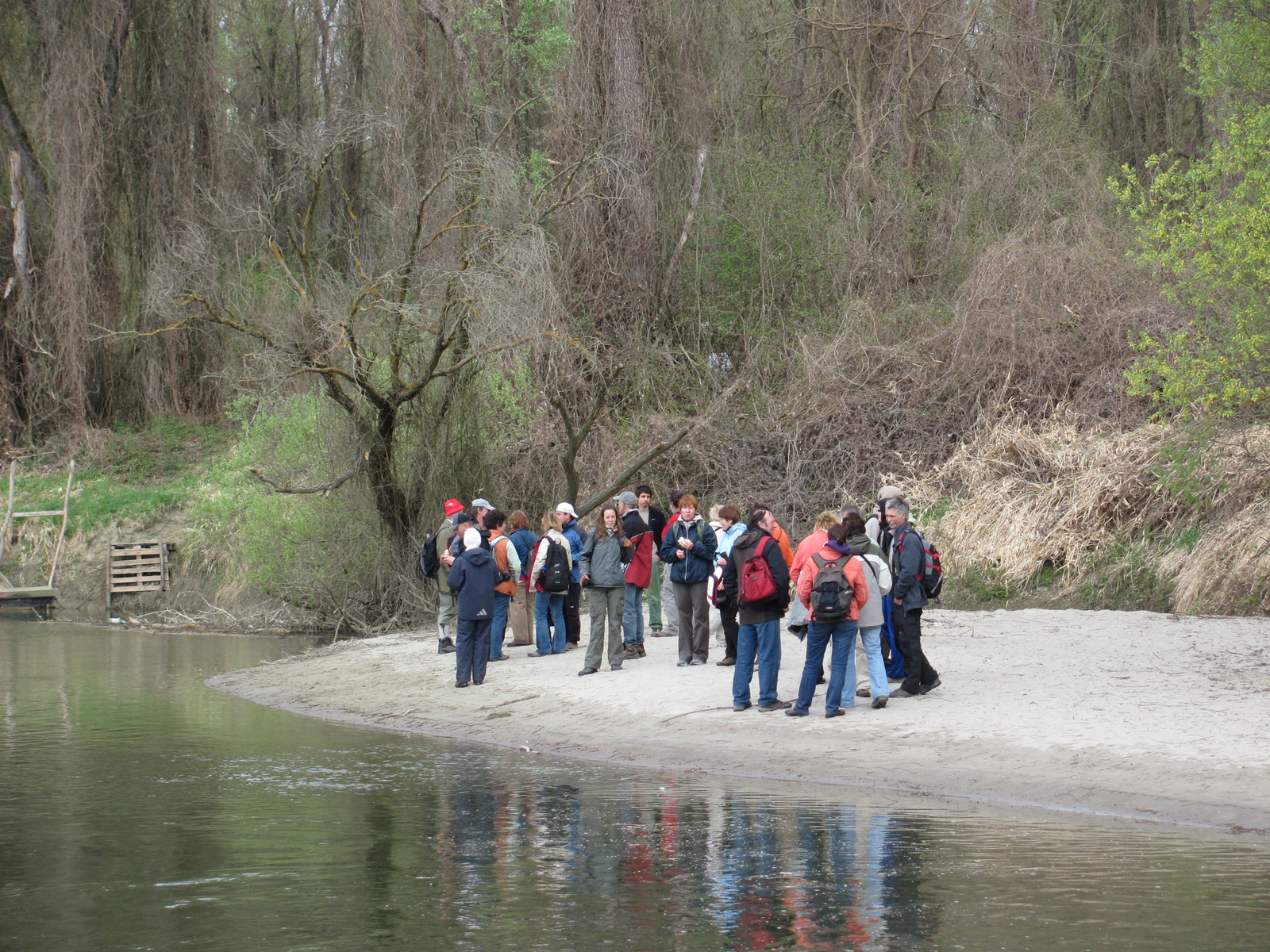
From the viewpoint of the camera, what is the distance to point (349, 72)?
126ft

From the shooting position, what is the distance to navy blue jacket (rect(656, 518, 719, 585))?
14.6 metres

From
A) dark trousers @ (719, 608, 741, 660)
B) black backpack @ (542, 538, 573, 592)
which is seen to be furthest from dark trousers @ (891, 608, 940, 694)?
black backpack @ (542, 538, 573, 592)

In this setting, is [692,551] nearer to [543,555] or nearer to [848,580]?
[543,555]

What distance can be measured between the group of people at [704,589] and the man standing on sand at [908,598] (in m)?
0.01

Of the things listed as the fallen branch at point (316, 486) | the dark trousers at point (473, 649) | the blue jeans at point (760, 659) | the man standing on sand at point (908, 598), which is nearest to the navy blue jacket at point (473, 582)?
the dark trousers at point (473, 649)

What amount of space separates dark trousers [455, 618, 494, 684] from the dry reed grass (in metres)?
7.79

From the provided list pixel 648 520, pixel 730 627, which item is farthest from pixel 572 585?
pixel 730 627

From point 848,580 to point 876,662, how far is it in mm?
977

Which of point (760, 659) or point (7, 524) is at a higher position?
point (7, 524)

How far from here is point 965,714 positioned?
39.3 ft

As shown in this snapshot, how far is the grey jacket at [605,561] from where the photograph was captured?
15.2 m

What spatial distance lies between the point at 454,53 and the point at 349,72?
12.1 metres

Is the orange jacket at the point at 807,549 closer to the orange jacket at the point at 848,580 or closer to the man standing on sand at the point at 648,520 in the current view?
the orange jacket at the point at 848,580

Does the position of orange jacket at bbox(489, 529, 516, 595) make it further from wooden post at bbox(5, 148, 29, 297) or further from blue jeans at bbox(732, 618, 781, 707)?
wooden post at bbox(5, 148, 29, 297)
